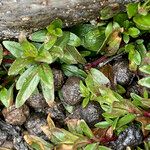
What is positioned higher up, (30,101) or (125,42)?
(125,42)

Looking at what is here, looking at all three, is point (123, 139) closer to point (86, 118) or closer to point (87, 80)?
point (86, 118)

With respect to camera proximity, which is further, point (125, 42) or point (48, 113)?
point (48, 113)

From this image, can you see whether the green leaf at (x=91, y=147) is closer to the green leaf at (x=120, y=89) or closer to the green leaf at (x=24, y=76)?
the green leaf at (x=120, y=89)

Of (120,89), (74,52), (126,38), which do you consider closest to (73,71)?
(74,52)

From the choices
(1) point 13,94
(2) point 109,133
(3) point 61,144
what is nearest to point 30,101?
(1) point 13,94

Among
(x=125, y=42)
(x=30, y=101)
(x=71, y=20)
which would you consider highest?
(x=71, y=20)

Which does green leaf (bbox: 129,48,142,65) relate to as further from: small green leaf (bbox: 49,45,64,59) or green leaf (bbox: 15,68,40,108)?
green leaf (bbox: 15,68,40,108)

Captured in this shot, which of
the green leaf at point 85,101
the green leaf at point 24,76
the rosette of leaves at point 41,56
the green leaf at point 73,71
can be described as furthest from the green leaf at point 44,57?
the green leaf at point 85,101
